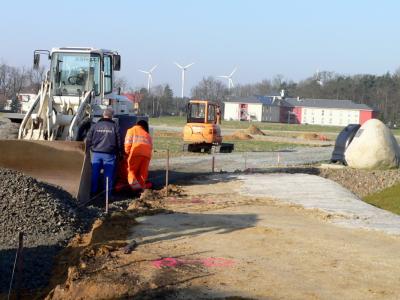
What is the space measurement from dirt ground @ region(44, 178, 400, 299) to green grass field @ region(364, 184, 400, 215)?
5.49 metres

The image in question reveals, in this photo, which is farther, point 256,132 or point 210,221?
point 256,132

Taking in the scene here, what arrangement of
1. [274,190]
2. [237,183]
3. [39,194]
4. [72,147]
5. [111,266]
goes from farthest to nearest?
[237,183], [274,190], [72,147], [39,194], [111,266]

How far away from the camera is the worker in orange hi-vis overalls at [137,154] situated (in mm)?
14391

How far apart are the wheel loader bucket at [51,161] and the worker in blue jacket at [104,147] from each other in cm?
87

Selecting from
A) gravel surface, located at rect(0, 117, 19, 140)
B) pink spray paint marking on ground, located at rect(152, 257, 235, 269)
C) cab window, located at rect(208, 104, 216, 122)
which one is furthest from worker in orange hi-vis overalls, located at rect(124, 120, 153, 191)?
cab window, located at rect(208, 104, 216, 122)

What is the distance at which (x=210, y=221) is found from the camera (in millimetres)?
10812

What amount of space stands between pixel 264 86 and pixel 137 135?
16197cm

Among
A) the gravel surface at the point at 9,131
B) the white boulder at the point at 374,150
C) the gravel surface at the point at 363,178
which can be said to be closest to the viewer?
the gravel surface at the point at 9,131

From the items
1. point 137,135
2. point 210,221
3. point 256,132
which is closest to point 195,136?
point 137,135

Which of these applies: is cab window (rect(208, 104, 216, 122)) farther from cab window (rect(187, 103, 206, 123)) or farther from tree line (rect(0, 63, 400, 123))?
tree line (rect(0, 63, 400, 123))

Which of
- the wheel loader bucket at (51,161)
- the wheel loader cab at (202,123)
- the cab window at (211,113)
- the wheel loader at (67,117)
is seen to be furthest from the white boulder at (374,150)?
the wheel loader bucket at (51,161)

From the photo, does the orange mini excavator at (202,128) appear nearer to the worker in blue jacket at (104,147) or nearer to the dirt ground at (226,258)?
the worker in blue jacket at (104,147)

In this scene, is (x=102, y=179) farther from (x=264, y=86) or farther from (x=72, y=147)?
(x=264, y=86)

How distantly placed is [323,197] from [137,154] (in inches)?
162
